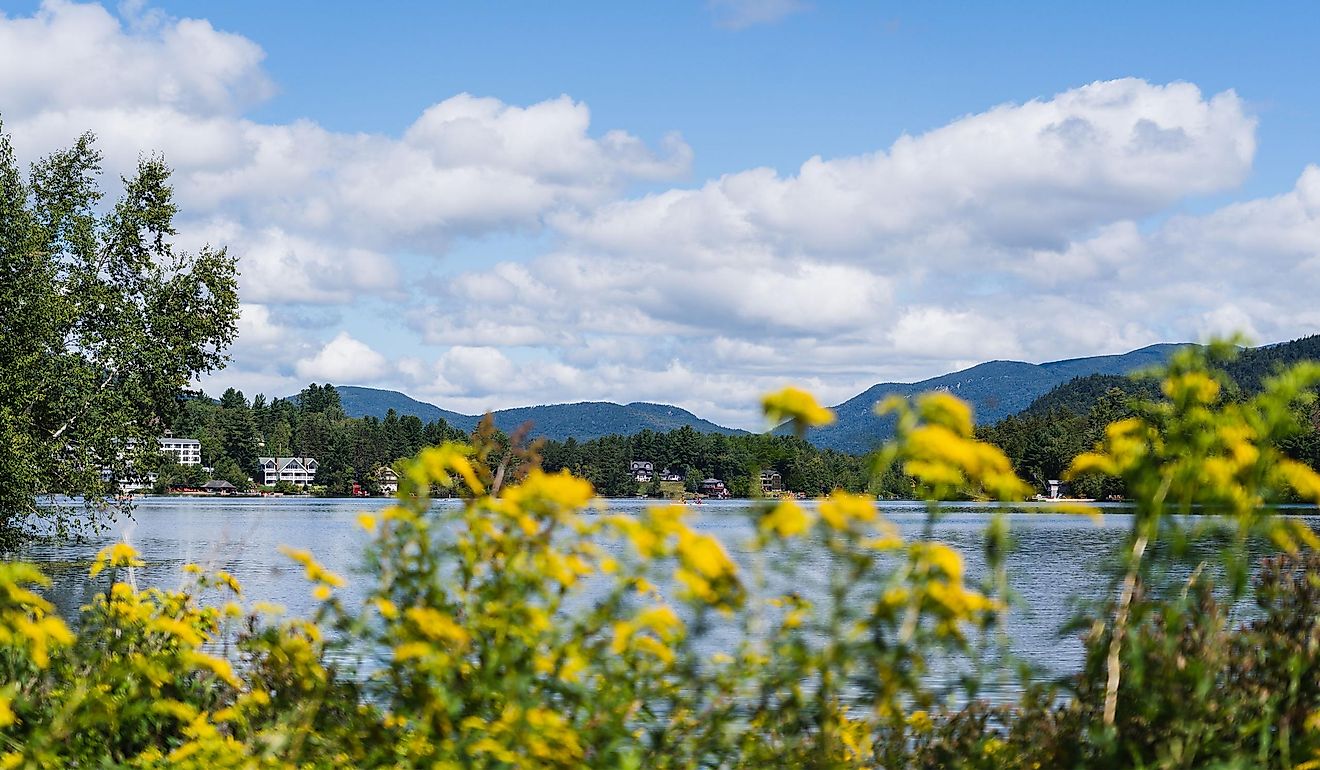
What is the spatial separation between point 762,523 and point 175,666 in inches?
131

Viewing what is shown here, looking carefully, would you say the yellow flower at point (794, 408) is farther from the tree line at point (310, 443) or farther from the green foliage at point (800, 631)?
the tree line at point (310, 443)

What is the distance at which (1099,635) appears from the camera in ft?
12.2

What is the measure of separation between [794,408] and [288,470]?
192 metres

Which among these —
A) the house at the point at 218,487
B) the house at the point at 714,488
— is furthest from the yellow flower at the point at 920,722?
the house at the point at 714,488

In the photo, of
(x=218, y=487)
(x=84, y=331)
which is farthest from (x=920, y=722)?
(x=218, y=487)

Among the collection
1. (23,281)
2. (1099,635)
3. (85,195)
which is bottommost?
(1099,635)

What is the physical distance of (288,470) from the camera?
18712 centimetres

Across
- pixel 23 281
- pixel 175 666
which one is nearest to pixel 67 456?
pixel 23 281

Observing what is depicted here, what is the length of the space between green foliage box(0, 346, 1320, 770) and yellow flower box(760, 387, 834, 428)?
20 centimetres

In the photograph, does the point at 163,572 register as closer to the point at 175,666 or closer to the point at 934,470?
the point at 175,666

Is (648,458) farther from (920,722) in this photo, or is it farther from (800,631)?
(800,631)

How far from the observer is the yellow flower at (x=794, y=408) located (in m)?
2.99

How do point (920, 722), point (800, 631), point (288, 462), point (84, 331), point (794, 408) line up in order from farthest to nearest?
1. point (288, 462)
2. point (84, 331)
3. point (920, 722)
4. point (800, 631)
5. point (794, 408)

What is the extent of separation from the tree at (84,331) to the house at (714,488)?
150185 mm
